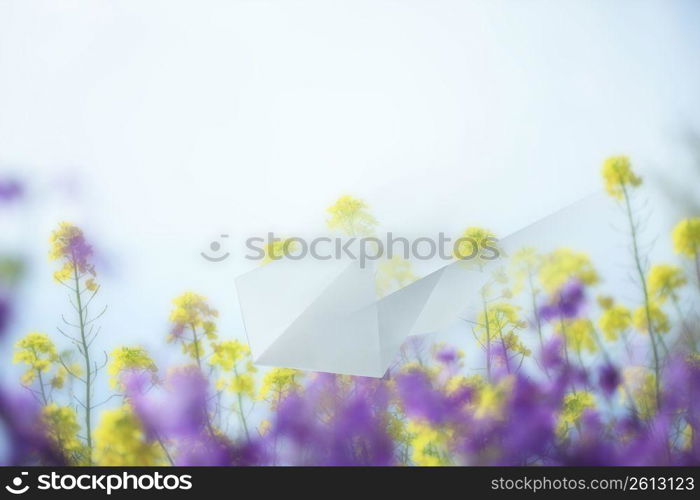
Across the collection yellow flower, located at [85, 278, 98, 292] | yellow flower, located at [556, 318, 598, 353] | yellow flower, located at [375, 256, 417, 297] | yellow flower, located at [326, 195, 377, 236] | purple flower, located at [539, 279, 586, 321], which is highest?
yellow flower, located at [326, 195, 377, 236]

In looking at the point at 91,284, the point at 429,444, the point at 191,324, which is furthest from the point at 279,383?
the point at 91,284

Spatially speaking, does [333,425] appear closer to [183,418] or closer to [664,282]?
[183,418]

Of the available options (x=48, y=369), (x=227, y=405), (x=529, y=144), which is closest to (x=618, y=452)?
(x=529, y=144)

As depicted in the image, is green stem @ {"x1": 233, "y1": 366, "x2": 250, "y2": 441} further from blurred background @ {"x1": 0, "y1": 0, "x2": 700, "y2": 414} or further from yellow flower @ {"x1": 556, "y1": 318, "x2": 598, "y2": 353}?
yellow flower @ {"x1": 556, "y1": 318, "x2": 598, "y2": 353}

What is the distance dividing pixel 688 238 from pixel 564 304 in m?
0.26

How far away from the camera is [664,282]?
3.89ft

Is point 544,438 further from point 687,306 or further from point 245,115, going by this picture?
point 245,115

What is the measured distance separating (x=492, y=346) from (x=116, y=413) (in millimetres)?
692

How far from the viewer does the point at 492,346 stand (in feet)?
3.92

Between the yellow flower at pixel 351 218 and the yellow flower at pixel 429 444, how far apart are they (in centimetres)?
37

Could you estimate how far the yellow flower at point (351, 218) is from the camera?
48.4 inches

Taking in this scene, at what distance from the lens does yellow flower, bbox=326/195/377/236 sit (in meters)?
1.23

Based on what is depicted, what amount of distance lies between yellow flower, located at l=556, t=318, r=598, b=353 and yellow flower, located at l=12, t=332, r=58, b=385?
3.12 feet

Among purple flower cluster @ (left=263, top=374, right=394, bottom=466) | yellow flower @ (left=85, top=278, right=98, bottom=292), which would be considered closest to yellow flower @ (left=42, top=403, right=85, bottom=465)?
yellow flower @ (left=85, top=278, right=98, bottom=292)
